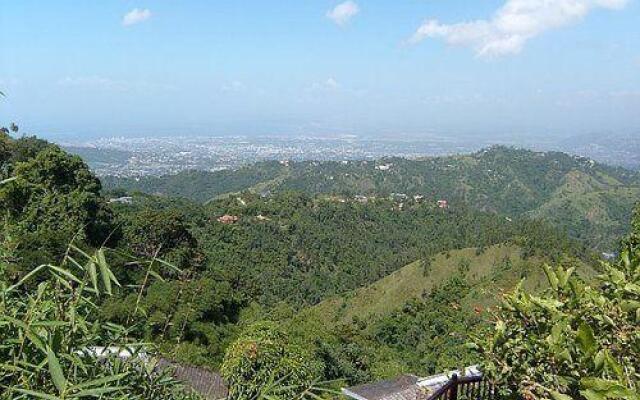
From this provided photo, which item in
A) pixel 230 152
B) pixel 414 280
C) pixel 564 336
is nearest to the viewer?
pixel 564 336

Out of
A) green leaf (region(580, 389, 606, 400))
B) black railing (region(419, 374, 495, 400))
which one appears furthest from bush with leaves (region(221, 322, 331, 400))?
green leaf (region(580, 389, 606, 400))

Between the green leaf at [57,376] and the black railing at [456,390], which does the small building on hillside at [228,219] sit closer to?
the black railing at [456,390]

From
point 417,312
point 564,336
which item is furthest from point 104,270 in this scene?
point 417,312

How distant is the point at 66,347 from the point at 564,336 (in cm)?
187

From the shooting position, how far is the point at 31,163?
19562 millimetres

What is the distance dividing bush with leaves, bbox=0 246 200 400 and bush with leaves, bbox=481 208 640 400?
143cm

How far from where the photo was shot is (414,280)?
34219 millimetres

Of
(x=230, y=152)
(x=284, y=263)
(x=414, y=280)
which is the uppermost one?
(x=230, y=152)

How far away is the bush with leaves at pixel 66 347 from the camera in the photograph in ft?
5.17

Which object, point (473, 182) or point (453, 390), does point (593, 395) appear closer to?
point (453, 390)

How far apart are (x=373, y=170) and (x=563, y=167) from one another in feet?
114

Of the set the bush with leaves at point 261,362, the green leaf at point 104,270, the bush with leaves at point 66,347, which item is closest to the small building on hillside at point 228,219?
the bush with leaves at point 261,362

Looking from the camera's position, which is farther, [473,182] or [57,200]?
[473,182]

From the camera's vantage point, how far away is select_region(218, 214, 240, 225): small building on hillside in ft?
133
